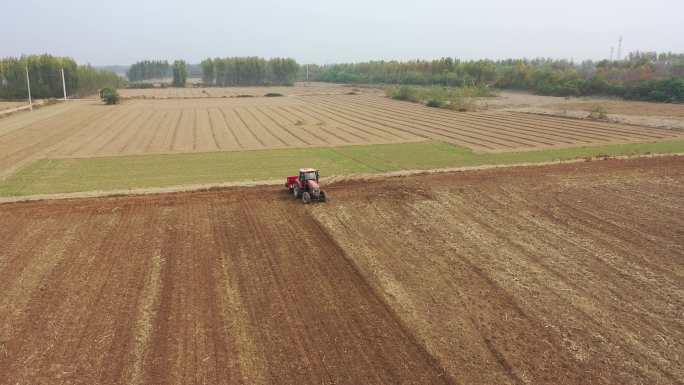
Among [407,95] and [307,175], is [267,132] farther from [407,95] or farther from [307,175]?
[407,95]

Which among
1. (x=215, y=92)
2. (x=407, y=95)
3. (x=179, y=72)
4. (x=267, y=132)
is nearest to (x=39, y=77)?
→ (x=215, y=92)

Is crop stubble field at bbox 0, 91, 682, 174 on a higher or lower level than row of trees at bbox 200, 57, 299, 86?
lower

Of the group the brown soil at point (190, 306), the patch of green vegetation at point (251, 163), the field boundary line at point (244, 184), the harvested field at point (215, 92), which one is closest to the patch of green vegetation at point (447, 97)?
the harvested field at point (215, 92)

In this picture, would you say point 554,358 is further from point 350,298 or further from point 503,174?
point 503,174

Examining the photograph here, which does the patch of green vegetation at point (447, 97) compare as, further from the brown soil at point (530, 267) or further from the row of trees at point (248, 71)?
the row of trees at point (248, 71)

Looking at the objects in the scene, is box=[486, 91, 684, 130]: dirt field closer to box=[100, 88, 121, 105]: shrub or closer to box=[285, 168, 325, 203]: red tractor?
box=[285, 168, 325, 203]: red tractor

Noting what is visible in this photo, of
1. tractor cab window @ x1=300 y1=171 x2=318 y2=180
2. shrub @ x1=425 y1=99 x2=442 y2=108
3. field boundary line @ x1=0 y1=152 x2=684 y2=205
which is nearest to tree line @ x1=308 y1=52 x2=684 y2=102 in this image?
shrub @ x1=425 y1=99 x2=442 y2=108
